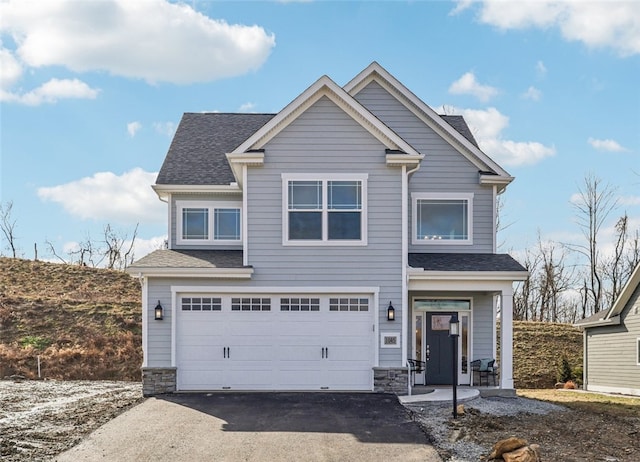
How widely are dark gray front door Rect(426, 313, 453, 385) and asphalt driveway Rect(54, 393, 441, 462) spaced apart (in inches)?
125

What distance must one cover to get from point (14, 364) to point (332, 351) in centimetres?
1234

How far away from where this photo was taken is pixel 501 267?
51.8ft

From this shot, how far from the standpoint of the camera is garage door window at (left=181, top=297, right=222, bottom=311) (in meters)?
15.4

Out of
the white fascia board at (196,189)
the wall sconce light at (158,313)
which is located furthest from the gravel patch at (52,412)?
the white fascia board at (196,189)

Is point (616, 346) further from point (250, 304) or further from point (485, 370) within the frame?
point (250, 304)

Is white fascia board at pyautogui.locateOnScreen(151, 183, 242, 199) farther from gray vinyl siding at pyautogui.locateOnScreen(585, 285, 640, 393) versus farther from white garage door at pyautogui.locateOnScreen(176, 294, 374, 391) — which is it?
gray vinyl siding at pyautogui.locateOnScreen(585, 285, 640, 393)

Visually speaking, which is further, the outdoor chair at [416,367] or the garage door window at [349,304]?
the outdoor chair at [416,367]

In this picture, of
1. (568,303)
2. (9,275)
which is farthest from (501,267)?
(568,303)

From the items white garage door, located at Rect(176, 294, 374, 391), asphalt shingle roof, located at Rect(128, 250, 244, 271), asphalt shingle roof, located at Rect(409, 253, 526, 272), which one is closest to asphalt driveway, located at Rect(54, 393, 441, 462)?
white garage door, located at Rect(176, 294, 374, 391)

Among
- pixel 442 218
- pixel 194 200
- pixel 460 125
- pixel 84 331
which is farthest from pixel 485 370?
pixel 84 331

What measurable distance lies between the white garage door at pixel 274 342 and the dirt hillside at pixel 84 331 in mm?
7659

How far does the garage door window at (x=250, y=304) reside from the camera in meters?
15.4

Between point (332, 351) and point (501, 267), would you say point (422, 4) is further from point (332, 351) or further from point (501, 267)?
point (332, 351)

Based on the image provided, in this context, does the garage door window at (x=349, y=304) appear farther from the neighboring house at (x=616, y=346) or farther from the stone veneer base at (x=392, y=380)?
the neighboring house at (x=616, y=346)
